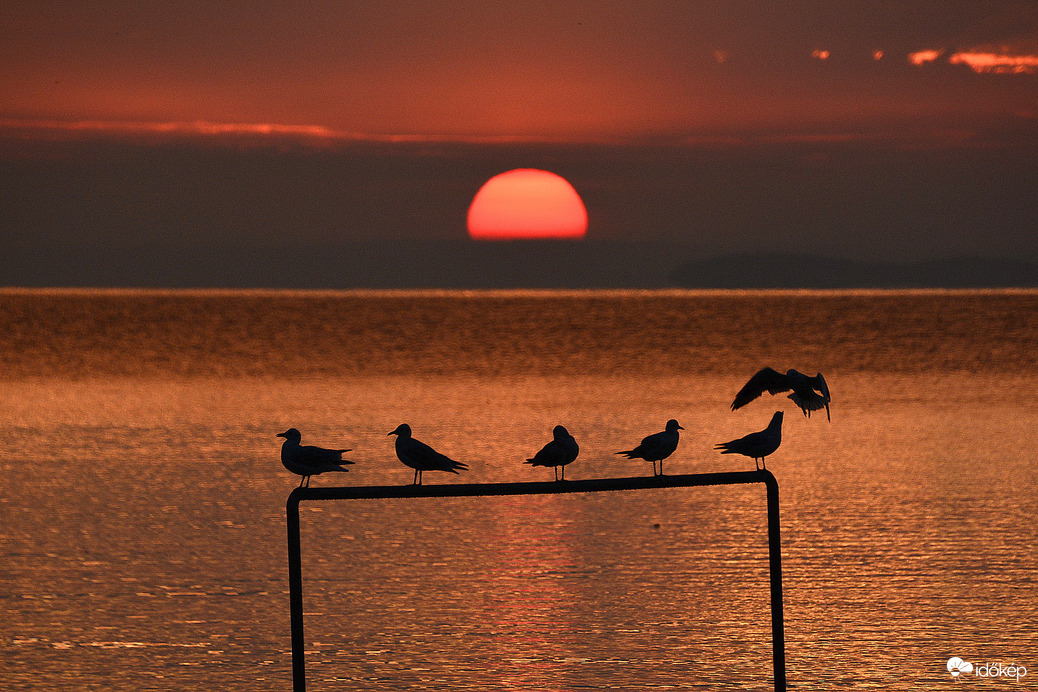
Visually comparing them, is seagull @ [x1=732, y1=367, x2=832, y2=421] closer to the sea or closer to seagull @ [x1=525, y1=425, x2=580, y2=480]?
seagull @ [x1=525, y1=425, x2=580, y2=480]

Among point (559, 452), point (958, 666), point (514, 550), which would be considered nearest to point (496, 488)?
point (559, 452)

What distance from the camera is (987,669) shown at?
6.63 meters

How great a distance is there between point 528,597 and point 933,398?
17530 mm

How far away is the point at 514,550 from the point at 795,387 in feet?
12.7

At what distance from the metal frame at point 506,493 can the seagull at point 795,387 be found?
1.63 ft

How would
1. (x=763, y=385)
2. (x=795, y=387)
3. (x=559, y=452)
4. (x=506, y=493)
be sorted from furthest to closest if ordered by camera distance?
1. (x=763, y=385)
2. (x=795, y=387)
3. (x=559, y=452)
4. (x=506, y=493)

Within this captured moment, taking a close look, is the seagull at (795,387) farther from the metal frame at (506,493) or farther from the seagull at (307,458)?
the seagull at (307,458)

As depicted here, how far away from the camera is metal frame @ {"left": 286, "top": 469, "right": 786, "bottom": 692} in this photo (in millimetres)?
5457

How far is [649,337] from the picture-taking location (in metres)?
47.0

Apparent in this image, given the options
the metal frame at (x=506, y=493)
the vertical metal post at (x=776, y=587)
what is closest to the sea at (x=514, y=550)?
the vertical metal post at (x=776, y=587)

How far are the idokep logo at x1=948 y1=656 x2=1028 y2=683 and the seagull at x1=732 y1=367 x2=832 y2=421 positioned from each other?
1625 mm

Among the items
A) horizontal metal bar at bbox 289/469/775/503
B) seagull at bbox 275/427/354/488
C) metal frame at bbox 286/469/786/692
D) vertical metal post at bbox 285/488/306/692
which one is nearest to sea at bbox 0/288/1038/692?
metal frame at bbox 286/469/786/692

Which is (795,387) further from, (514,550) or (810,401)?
(514,550)

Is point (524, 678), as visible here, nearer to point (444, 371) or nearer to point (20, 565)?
point (20, 565)
